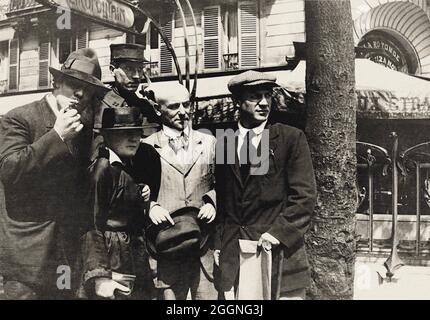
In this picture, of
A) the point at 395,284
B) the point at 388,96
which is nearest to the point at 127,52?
the point at 388,96

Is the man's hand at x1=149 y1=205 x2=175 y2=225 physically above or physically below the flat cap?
below

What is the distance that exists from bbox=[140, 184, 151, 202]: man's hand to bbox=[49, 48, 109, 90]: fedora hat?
1.11 metres

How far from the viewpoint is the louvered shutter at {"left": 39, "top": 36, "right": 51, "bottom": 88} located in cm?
579

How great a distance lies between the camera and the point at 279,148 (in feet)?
15.1

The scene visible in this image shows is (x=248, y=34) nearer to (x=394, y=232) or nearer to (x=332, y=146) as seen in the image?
(x=332, y=146)

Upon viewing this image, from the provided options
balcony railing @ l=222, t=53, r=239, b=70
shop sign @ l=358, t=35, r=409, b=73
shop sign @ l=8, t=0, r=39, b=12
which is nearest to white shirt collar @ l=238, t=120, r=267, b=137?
balcony railing @ l=222, t=53, r=239, b=70

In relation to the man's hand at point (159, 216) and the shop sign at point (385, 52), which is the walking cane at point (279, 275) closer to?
the man's hand at point (159, 216)

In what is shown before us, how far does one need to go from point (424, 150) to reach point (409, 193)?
1.60ft

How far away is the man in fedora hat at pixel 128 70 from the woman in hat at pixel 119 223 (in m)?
0.49

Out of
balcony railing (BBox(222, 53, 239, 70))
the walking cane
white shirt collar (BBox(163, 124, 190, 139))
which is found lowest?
the walking cane


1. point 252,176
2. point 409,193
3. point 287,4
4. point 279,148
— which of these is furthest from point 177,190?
point 287,4

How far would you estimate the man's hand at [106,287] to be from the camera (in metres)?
4.52

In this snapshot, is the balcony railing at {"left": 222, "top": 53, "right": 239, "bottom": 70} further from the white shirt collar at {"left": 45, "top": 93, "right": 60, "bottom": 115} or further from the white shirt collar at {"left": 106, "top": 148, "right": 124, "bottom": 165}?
the white shirt collar at {"left": 45, "top": 93, "right": 60, "bottom": 115}
